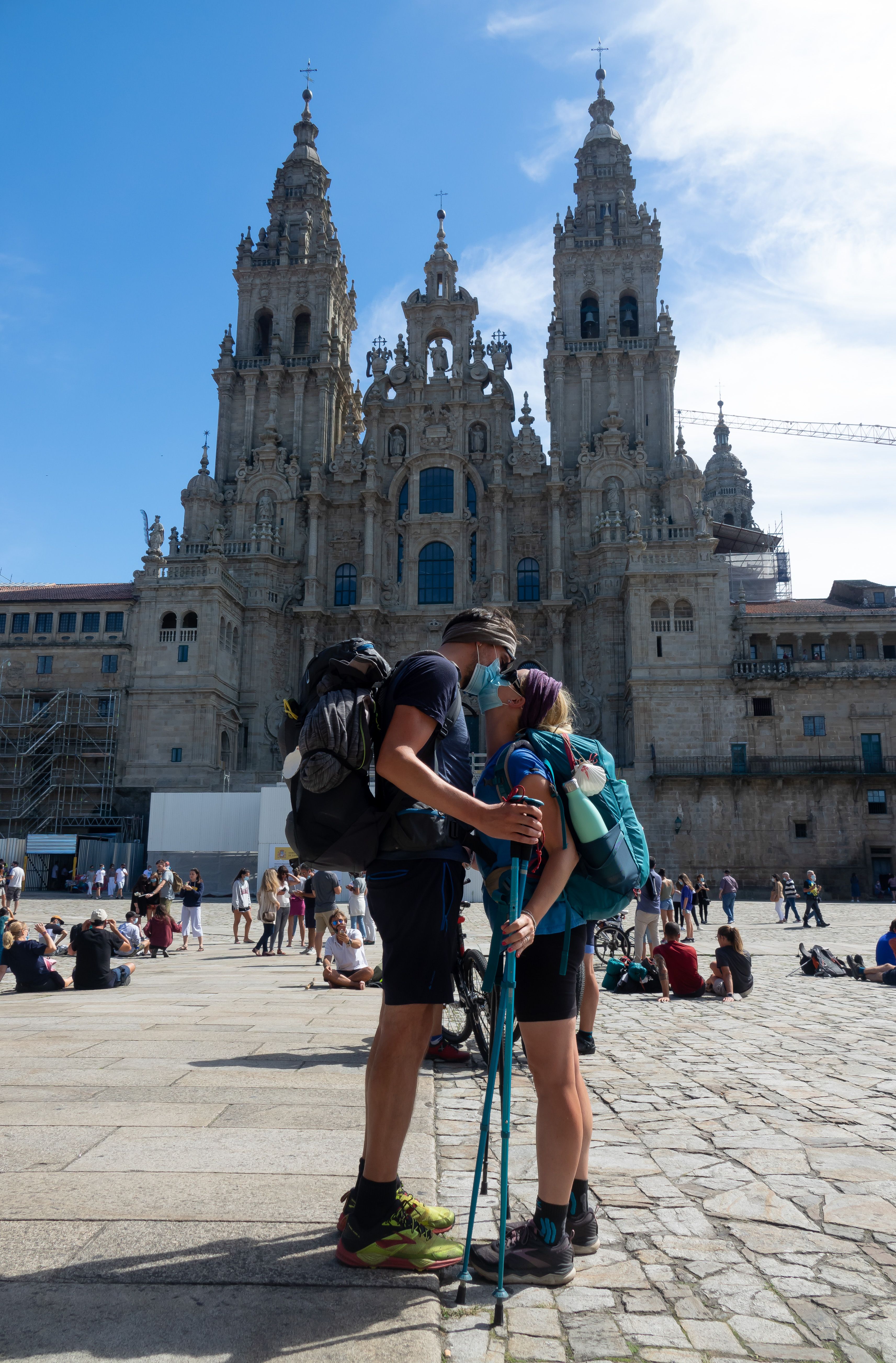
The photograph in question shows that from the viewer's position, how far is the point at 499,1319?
2.96 m

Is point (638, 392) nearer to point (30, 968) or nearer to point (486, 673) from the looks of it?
point (30, 968)

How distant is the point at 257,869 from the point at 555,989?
1182 inches

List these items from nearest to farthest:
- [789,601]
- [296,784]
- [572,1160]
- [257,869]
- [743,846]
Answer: [572,1160] < [296,784] < [257,869] < [743,846] < [789,601]

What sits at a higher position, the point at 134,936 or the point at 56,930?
the point at 56,930

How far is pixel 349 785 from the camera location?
11.3ft

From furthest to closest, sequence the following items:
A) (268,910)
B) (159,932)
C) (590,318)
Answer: (590,318)
(268,910)
(159,932)

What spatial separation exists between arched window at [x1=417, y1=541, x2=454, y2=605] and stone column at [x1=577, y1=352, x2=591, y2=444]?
8.83 metres

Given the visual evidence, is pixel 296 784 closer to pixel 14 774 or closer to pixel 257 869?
pixel 257 869

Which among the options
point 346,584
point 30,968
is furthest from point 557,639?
point 30,968

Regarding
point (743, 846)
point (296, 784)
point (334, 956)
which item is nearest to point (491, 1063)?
point (296, 784)

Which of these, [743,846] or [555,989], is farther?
[743,846]

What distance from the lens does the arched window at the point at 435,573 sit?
4716cm

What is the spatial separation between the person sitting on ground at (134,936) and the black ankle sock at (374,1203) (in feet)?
44.9

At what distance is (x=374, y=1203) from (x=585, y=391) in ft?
156
